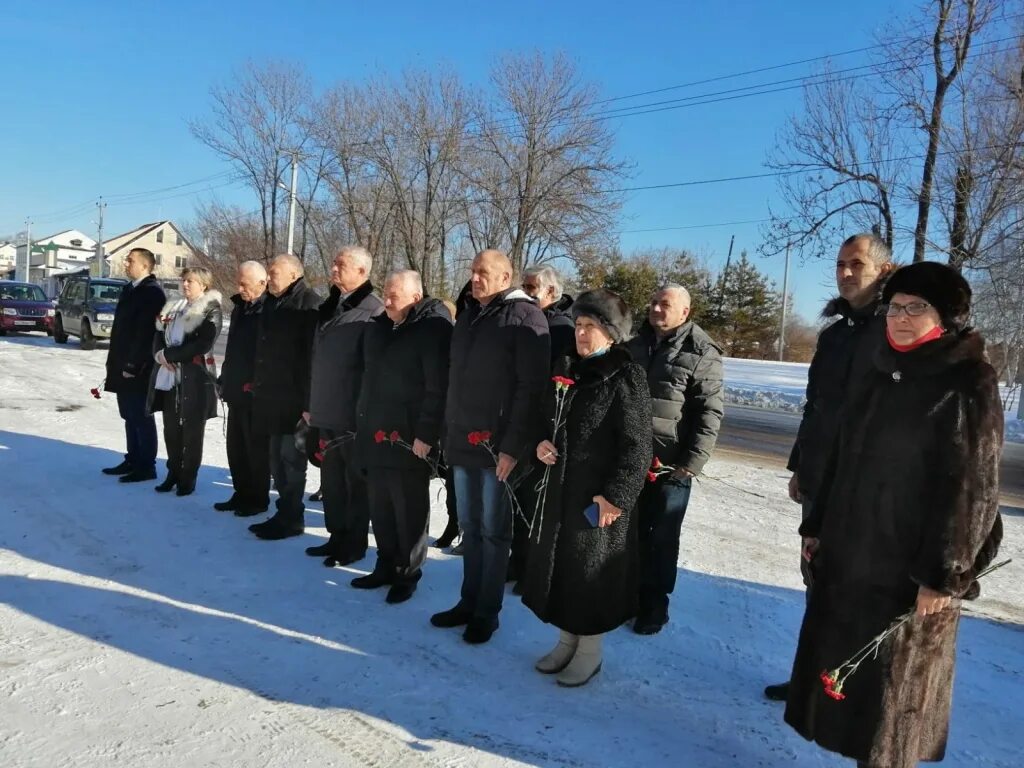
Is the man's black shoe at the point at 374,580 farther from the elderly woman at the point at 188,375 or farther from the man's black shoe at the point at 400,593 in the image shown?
the elderly woman at the point at 188,375

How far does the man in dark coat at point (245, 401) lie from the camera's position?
5.67 metres

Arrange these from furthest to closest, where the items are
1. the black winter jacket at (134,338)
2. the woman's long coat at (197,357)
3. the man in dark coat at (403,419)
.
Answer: the black winter jacket at (134,338), the woman's long coat at (197,357), the man in dark coat at (403,419)

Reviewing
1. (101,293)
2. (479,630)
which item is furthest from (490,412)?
(101,293)

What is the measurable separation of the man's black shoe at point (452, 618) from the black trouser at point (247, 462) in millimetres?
2421

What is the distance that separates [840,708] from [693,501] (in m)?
4.54

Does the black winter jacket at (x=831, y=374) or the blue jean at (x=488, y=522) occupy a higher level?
the black winter jacket at (x=831, y=374)

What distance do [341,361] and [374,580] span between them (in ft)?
4.46

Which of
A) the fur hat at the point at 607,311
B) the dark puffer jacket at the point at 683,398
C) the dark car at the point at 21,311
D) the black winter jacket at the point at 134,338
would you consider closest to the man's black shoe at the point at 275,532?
the black winter jacket at the point at 134,338

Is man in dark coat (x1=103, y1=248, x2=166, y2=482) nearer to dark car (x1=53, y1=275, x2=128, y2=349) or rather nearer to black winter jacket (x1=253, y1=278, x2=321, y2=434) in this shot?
black winter jacket (x1=253, y1=278, x2=321, y2=434)

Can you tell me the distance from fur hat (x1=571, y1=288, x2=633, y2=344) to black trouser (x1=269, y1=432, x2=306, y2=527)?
2.81 m

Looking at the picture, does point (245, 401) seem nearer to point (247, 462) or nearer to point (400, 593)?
point (247, 462)

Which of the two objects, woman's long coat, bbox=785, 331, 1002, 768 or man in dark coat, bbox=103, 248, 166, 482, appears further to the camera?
man in dark coat, bbox=103, 248, 166, 482

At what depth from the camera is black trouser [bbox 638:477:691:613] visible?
13.5 ft

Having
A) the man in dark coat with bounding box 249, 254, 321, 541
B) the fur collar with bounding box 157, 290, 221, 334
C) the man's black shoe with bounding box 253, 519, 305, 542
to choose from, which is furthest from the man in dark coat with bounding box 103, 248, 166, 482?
the man's black shoe with bounding box 253, 519, 305, 542
